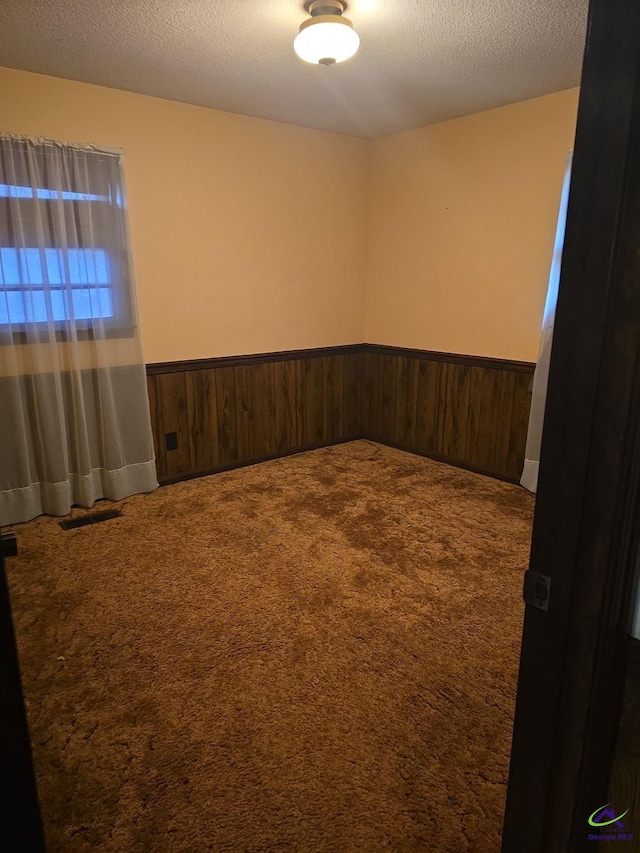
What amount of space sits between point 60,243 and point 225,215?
114 cm

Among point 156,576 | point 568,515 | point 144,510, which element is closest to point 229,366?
point 144,510

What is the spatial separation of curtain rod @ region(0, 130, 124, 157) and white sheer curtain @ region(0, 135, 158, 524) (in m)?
0.01

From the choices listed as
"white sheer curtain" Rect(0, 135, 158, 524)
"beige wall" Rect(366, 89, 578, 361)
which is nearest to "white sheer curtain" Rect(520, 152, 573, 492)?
"beige wall" Rect(366, 89, 578, 361)

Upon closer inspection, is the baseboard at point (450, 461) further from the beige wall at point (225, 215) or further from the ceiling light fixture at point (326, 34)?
the ceiling light fixture at point (326, 34)

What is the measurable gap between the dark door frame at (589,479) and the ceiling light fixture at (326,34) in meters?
1.98

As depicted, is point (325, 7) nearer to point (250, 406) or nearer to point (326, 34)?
point (326, 34)

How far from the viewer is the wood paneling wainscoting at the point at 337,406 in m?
3.73

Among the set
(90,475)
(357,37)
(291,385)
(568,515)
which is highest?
(357,37)

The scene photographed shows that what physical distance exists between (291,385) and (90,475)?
166cm

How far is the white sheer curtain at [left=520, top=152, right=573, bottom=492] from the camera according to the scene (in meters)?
3.18

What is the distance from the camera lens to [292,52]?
265cm

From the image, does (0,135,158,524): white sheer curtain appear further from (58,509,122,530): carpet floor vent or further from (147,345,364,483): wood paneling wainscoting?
(147,345,364,483): wood paneling wainscoting

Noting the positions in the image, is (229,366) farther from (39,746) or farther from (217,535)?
(39,746)

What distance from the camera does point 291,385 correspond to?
4.32 metres
